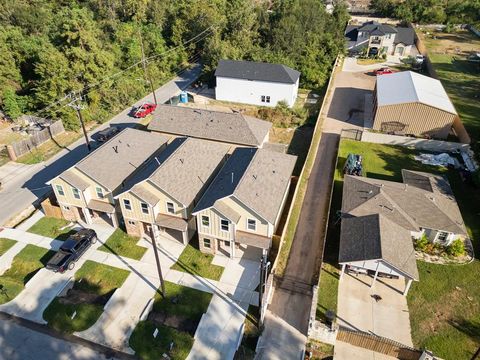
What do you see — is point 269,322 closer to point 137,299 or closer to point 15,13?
point 137,299

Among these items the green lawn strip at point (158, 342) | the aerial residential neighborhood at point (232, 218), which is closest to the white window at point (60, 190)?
the aerial residential neighborhood at point (232, 218)

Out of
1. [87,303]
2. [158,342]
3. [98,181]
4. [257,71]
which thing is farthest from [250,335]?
[257,71]

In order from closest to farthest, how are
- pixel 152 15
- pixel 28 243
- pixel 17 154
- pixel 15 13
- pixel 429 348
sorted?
pixel 429 348
pixel 28 243
pixel 17 154
pixel 15 13
pixel 152 15

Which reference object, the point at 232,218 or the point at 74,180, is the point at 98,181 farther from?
the point at 232,218

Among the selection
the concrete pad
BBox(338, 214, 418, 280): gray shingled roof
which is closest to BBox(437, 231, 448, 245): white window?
BBox(338, 214, 418, 280): gray shingled roof

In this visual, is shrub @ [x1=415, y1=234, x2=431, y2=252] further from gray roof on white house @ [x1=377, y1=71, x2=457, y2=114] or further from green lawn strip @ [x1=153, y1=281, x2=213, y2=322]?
gray roof on white house @ [x1=377, y1=71, x2=457, y2=114]

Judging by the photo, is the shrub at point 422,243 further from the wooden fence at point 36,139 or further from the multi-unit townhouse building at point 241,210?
the wooden fence at point 36,139

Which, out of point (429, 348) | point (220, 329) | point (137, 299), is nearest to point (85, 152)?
point (137, 299)
